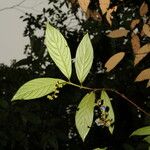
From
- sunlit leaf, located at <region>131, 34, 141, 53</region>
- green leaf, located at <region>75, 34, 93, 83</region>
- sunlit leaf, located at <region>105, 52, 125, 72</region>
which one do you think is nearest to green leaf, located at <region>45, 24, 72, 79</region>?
green leaf, located at <region>75, 34, 93, 83</region>

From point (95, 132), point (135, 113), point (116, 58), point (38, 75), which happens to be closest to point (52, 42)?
point (116, 58)

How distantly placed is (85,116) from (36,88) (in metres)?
0.13

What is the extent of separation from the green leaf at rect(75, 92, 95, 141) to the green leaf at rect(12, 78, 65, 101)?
0.28ft

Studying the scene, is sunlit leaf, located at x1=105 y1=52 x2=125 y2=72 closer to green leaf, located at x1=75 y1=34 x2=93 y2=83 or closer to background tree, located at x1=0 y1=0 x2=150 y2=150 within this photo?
green leaf, located at x1=75 y1=34 x2=93 y2=83

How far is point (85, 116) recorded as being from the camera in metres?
0.83

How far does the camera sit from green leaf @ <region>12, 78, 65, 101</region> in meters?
0.76

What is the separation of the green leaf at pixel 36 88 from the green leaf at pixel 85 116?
0.09 m

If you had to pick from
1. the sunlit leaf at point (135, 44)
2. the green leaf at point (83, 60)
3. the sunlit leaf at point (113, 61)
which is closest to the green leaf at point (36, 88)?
the green leaf at point (83, 60)

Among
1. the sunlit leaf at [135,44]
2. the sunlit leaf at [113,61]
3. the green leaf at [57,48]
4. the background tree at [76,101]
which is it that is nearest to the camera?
the green leaf at [57,48]

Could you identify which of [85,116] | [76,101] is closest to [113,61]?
[85,116]

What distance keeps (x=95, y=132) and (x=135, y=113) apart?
0.91 m

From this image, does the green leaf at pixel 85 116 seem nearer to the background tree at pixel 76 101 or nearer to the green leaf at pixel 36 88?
the green leaf at pixel 36 88

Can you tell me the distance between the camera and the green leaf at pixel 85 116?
811 mm

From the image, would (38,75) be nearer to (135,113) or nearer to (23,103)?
(23,103)
